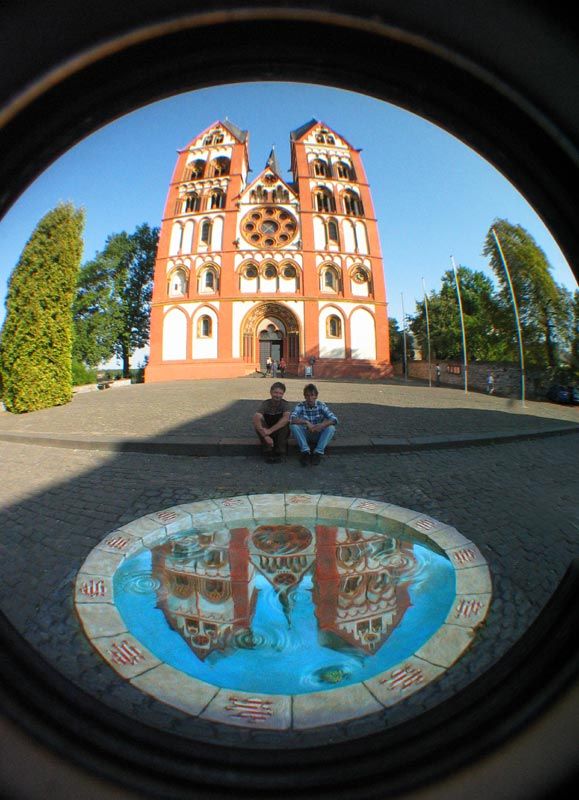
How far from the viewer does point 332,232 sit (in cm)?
227

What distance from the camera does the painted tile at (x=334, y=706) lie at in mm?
862

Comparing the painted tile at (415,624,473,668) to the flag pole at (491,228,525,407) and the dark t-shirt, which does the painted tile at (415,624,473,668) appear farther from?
the dark t-shirt

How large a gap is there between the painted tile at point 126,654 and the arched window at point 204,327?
2.02 m

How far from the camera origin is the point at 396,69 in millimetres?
549

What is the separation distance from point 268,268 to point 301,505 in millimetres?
2108

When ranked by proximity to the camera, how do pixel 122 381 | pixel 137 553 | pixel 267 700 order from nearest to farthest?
1. pixel 267 700
2. pixel 137 553
3. pixel 122 381

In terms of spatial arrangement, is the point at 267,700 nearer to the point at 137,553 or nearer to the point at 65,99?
the point at 137,553

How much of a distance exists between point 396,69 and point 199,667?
5.31 feet

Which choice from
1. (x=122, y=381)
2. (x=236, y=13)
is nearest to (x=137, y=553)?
(x=122, y=381)

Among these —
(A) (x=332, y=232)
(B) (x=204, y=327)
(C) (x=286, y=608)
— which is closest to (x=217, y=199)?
(A) (x=332, y=232)

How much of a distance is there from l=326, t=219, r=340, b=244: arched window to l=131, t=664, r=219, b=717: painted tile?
2.36 m

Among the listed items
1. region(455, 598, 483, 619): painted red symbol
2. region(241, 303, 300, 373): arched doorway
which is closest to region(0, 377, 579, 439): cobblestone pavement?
region(241, 303, 300, 373): arched doorway

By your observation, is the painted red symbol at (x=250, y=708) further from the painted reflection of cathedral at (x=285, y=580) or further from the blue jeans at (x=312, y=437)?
the blue jeans at (x=312, y=437)

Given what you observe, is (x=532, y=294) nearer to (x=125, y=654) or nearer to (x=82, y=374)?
(x=125, y=654)
